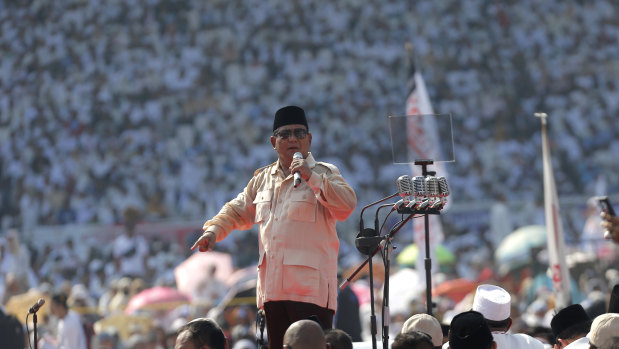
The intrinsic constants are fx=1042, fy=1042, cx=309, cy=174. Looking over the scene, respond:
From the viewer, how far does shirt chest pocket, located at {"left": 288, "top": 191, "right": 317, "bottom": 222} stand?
16.2 ft

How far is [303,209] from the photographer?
4.94 meters

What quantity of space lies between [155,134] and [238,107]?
1956mm

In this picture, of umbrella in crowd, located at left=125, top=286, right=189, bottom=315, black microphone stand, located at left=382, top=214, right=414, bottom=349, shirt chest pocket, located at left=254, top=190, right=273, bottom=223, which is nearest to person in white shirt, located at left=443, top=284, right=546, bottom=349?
black microphone stand, located at left=382, top=214, right=414, bottom=349

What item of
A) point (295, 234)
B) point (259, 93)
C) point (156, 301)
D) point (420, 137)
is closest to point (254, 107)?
point (259, 93)

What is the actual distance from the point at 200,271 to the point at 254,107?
968cm

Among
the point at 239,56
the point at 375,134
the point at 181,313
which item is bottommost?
the point at 181,313

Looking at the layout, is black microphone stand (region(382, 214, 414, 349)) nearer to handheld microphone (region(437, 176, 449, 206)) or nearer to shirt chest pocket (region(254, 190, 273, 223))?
handheld microphone (region(437, 176, 449, 206))

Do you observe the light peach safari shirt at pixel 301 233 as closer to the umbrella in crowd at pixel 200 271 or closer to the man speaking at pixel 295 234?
the man speaking at pixel 295 234

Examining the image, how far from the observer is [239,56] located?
23688 mm

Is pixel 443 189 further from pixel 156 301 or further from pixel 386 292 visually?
pixel 156 301

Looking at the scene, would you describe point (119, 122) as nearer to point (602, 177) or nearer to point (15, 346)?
point (602, 177)

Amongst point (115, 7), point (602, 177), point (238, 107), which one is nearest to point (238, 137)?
point (238, 107)

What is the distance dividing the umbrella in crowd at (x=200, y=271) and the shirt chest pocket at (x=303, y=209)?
763cm

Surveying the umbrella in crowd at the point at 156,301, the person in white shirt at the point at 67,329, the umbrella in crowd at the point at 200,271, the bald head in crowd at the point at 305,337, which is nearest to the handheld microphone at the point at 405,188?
the bald head in crowd at the point at 305,337
